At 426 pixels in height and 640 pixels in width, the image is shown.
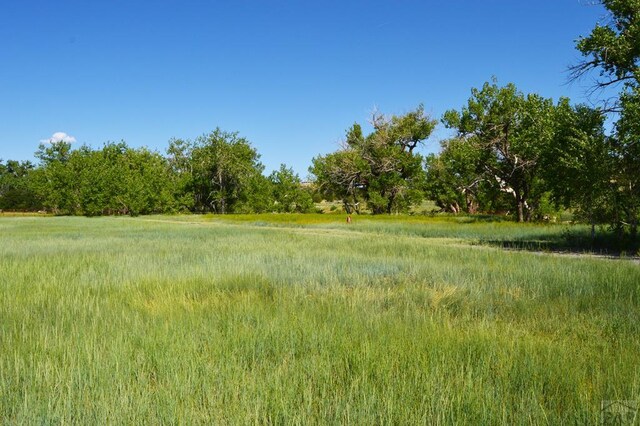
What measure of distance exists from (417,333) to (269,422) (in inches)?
104

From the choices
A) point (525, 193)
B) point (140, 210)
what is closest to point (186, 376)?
point (525, 193)

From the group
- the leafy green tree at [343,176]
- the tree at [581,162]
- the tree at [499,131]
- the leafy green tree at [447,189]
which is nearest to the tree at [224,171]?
the leafy green tree at [343,176]

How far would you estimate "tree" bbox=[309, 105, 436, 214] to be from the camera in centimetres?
5972

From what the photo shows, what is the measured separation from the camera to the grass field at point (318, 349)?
3576 mm

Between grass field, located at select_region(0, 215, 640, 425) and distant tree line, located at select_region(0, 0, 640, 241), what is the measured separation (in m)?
9.08

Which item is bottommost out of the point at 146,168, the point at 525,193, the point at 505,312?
the point at 505,312

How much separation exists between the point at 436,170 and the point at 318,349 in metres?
60.8

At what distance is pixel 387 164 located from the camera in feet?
195

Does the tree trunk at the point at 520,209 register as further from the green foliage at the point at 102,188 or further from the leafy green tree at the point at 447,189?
the green foliage at the point at 102,188

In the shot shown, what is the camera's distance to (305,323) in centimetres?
599

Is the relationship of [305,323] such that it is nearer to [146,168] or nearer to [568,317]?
[568,317]

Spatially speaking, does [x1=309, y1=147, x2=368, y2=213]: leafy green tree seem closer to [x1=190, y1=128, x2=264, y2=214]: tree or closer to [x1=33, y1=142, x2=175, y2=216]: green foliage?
[x1=190, y1=128, x2=264, y2=214]: tree

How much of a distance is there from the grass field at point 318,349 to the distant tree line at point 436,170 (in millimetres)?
9079

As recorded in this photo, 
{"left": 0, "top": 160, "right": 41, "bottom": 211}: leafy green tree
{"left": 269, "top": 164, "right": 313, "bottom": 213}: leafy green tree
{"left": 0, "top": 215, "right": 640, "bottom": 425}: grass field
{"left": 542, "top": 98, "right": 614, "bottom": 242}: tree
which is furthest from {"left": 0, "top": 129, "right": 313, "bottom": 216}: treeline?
{"left": 0, "top": 215, "right": 640, "bottom": 425}: grass field
